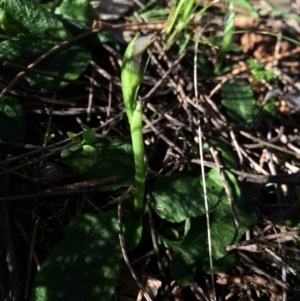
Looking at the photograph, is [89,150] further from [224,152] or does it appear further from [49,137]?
[224,152]

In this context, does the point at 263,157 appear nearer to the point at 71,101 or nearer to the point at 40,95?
the point at 71,101

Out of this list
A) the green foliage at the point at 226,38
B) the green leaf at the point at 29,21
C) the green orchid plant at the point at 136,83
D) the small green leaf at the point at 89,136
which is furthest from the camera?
the green foliage at the point at 226,38

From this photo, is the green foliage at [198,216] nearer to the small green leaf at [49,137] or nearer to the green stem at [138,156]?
the green stem at [138,156]

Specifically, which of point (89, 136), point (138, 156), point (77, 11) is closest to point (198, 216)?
point (138, 156)

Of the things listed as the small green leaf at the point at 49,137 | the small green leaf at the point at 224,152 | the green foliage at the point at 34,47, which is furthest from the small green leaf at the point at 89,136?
the small green leaf at the point at 224,152

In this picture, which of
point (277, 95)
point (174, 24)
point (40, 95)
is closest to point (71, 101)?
point (40, 95)

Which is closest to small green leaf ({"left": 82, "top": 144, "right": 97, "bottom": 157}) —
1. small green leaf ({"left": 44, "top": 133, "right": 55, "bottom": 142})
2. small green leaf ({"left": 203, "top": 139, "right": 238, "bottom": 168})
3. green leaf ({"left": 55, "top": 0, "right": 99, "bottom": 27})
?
small green leaf ({"left": 44, "top": 133, "right": 55, "bottom": 142})
